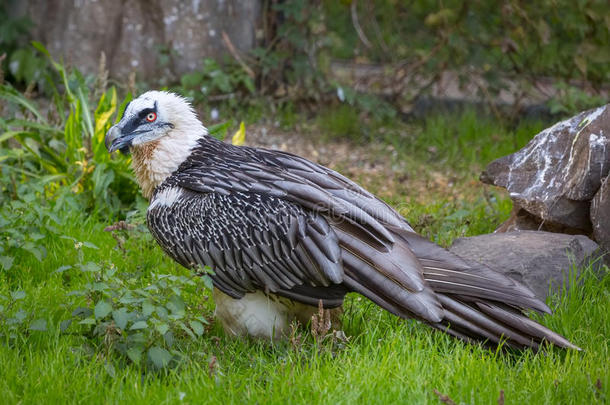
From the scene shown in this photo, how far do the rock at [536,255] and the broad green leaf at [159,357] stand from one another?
184 cm

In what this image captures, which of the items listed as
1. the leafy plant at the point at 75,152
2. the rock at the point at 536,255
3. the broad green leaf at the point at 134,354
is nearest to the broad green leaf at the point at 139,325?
the broad green leaf at the point at 134,354

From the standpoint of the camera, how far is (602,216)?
4.82 metres

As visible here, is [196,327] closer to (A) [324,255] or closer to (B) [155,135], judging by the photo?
(A) [324,255]

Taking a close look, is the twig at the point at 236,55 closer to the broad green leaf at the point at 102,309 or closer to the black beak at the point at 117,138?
the black beak at the point at 117,138

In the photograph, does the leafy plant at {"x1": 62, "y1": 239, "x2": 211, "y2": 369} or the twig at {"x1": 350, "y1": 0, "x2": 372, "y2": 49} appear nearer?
the leafy plant at {"x1": 62, "y1": 239, "x2": 211, "y2": 369}

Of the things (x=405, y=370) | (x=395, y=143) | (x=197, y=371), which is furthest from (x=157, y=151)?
(x=395, y=143)

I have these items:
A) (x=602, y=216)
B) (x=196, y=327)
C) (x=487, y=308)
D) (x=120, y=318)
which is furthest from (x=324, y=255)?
(x=602, y=216)

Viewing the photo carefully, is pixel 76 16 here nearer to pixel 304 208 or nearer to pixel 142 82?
pixel 142 82

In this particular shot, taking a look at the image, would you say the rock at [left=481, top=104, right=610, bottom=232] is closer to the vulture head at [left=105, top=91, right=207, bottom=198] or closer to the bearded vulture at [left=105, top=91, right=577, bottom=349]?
the bearded vulture at [left=105, top=91, right=577, bottom=349]

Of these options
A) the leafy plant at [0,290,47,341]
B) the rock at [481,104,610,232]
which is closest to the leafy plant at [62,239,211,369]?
the leafy plant at [0,290,47,341]

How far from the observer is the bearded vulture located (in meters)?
3.88

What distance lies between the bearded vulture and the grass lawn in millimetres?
148

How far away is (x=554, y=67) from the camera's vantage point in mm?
8234

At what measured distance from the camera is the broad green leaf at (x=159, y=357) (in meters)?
3.63
